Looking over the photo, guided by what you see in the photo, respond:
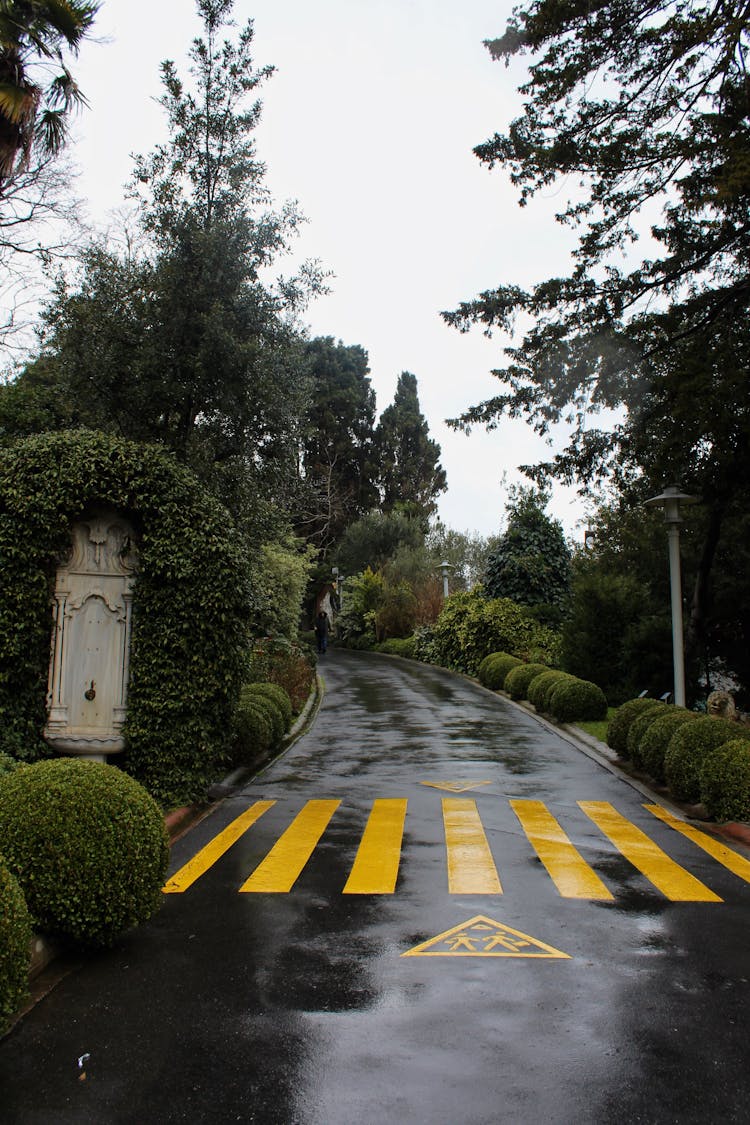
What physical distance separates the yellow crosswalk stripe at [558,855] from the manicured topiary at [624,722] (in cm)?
313

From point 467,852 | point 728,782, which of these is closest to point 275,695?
point 467,852

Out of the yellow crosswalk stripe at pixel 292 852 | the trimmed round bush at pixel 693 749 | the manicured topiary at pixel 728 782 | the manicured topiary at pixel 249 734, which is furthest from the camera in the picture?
the manicured topiary at pixel 249 734

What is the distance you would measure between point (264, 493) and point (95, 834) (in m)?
9.27

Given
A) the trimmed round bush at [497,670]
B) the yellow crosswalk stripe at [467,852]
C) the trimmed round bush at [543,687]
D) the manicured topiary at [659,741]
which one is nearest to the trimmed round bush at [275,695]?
the trimmed round bush at [543,687]

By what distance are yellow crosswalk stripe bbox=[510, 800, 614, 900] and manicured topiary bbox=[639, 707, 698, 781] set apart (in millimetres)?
1883

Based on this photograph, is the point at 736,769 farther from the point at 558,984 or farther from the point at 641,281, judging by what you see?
the point at 641,281

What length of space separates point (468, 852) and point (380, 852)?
823mm

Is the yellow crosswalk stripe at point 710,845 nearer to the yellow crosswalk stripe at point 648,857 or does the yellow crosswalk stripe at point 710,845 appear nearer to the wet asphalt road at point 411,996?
the wet asphalt road at point 411,996

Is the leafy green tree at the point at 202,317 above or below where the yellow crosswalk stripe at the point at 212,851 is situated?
above

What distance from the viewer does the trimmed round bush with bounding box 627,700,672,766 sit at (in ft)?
41.2

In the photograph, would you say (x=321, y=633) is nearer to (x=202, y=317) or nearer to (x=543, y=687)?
(x=543, y=687)

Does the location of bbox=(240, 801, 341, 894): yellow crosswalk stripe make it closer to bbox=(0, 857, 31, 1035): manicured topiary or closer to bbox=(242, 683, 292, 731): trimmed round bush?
bbox=(0, 857, 31, 1035): manicured topiary

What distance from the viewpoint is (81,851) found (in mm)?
5633

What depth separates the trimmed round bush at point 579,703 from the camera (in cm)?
1802
